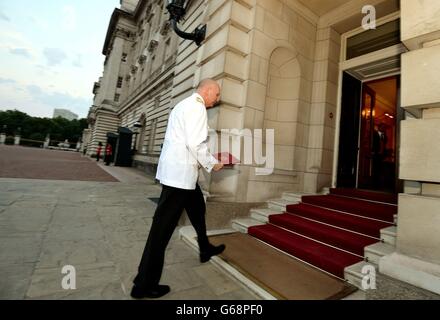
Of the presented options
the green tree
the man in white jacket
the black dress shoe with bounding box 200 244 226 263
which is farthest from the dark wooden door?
the green tree

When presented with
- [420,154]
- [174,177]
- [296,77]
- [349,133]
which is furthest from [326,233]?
[296,77]

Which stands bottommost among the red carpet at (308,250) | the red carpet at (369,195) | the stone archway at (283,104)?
the red carpet at (308,250)

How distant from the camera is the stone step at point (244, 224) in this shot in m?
4.20

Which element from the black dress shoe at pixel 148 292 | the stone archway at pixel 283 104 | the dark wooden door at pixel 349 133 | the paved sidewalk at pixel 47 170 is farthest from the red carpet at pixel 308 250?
the paved sidewalk at pixel 47 170

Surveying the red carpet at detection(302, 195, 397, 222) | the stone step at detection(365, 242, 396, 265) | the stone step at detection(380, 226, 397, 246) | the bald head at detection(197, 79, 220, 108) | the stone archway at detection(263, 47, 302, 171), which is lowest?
the stone step at detection(365, 242, 396, 265)

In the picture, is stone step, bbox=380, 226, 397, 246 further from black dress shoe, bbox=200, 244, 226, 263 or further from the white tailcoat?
the white tailcoat

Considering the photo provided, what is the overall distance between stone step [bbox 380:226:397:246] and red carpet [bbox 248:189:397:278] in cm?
9

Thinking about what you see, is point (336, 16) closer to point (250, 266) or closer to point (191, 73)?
point (191, 73)

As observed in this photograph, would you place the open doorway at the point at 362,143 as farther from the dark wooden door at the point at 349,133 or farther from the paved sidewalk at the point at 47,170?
the paved sidewalk at the point at 47,170

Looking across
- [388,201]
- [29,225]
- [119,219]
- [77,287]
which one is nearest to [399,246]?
[388,201]

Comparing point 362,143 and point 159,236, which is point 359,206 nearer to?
point 362,143

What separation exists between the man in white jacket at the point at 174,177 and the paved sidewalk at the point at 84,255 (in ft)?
0.78

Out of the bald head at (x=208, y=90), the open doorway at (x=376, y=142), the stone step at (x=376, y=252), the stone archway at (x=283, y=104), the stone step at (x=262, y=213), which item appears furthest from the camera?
the open doorway at (x=376, y=142)

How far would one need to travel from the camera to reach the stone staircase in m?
2.57
